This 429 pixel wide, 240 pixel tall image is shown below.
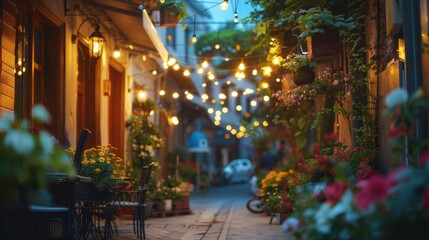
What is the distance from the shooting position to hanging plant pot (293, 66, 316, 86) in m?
9.91

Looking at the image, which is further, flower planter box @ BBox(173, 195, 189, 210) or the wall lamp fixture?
flower planter box @ BBox(173, 195, 189, 210)

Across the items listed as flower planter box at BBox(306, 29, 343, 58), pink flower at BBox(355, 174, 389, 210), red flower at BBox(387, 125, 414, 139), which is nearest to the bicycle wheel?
flower planter box at BBox(306, 29, 343, 58)

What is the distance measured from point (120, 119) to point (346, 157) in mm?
7846

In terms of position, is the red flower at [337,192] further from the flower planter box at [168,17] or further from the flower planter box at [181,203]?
the flower planter box at [181,203]

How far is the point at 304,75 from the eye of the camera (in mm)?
9922

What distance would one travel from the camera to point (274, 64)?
11.8 meters

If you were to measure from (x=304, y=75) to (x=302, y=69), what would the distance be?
0.09 m

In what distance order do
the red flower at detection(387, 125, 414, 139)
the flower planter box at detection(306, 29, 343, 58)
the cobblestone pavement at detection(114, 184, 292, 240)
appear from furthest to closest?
the cobblestone pavement at detection(114, 184, 292, 240) < the flower planter box at detection(306, 29, 343, 58) < the red flower at detection(387, 125, 414, 139)

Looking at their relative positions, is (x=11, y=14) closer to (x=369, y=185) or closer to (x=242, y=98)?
(x=369, y=185)

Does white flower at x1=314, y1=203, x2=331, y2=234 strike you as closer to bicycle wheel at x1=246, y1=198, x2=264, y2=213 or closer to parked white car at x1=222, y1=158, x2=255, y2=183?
bicycle wheel at x1=246, y1=198, x2=264, y2=213

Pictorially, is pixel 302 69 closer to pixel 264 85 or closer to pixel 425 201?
pixel 264 85

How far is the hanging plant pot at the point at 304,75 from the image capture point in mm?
9914

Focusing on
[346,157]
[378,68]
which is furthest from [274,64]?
[346,157]

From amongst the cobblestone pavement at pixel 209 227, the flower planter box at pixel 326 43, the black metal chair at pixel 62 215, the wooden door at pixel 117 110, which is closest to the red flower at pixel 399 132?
the black metal chair at pixel 62 215
